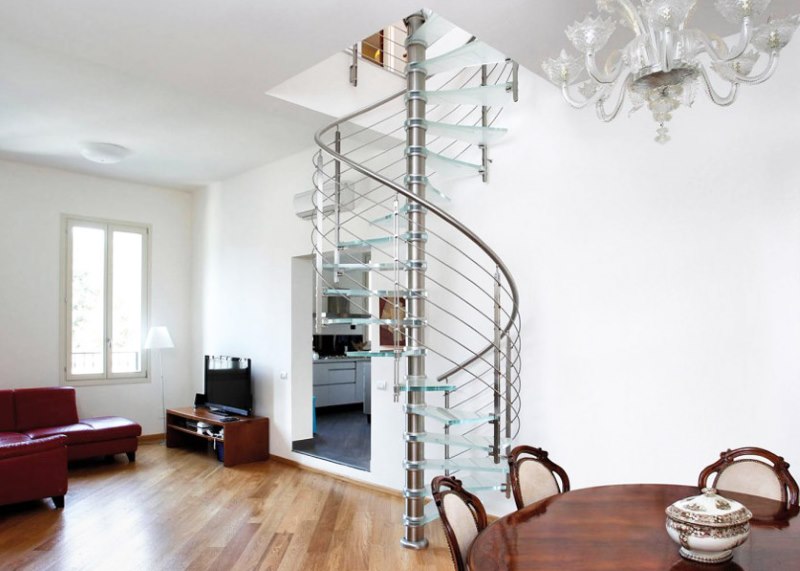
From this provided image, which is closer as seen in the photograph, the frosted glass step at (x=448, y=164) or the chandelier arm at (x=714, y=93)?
the chandelier arm at (x=714, y=93)

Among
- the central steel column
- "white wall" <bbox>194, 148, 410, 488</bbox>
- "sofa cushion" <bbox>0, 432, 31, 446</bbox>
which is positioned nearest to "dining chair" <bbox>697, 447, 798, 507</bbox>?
the central steel column

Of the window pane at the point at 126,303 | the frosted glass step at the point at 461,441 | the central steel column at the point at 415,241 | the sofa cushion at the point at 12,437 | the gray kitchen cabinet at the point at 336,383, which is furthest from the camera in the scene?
the gray kitchen cabinet at the point at 336,383

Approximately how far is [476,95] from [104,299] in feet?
17.7

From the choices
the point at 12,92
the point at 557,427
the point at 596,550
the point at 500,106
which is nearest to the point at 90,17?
the point at 12,92

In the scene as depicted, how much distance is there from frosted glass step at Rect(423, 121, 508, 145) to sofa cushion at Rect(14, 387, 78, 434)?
5027 mm

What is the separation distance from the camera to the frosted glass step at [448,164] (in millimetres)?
3977

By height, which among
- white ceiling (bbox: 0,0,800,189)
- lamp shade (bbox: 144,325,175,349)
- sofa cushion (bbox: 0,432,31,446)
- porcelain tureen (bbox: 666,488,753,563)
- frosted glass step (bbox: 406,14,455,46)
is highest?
frosted glass step (bbox: 406,14,455,46)

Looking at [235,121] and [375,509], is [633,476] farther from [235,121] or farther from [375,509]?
[235,121]

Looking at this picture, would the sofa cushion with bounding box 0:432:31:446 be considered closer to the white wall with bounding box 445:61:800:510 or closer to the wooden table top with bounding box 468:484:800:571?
the white wall with bounding box 445:61:800:510

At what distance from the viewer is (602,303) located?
143 inches

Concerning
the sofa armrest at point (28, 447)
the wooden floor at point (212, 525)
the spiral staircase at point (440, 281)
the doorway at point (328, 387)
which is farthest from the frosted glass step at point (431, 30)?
the sofa armrest at point (28, 447)

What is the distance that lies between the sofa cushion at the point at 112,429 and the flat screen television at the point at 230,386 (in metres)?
0.85

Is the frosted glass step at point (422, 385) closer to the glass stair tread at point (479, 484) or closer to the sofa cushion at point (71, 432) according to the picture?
the glass stair tread at point (479, 484)

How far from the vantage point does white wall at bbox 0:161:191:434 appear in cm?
636
